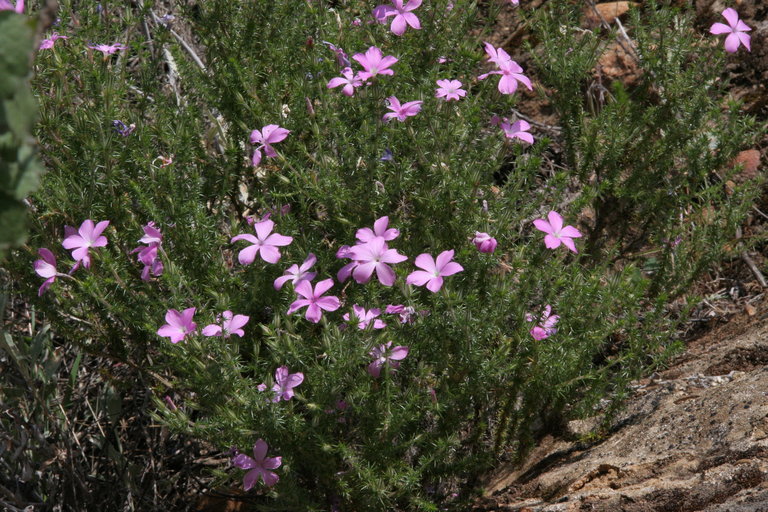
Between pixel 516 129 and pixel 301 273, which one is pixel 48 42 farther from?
pixel 516 129

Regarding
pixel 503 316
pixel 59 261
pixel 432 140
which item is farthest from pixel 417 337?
pixel 59 261

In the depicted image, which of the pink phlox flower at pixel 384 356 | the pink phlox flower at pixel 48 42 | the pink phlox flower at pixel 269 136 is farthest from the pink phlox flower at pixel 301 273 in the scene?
the pink phlox flower at pixel 48 42

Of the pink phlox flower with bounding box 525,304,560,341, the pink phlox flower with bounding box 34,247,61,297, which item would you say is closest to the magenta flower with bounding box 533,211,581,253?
the pink phlox flower with bounding box 525,304,560,341

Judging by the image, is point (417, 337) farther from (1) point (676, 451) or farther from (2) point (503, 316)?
(1) point (676, 451)

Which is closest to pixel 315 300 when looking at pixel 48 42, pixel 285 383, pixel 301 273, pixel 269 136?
pixel 301 273

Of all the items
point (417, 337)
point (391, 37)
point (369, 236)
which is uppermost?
point (391, 37)

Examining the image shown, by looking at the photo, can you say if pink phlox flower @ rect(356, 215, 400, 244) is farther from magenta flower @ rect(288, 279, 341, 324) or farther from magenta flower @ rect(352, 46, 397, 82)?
magenta flower @ rect(352, 46, 397, 82)
